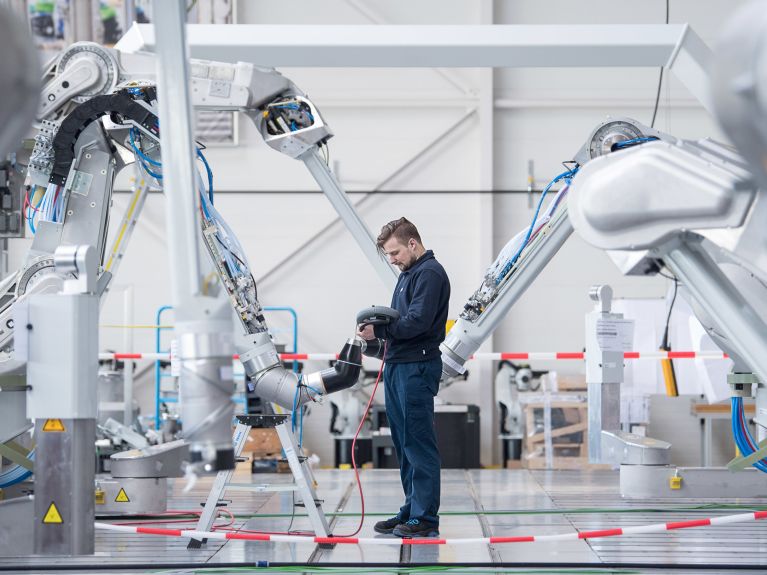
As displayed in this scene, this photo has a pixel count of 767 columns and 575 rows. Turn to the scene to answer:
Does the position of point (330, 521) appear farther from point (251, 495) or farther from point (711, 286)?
point (711, 286)

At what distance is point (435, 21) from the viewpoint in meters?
11.8

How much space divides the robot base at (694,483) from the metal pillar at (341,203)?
9.30 ft

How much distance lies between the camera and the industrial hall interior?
288 cm

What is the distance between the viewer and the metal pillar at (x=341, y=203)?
5.04m

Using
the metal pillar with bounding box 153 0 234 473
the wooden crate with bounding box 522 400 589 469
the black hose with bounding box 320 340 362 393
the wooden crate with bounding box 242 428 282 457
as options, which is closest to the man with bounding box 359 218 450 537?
the black hose with bounding box 320 340 362 393

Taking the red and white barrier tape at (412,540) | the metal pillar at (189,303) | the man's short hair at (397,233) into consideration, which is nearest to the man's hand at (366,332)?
the man's short hair at (397,233)

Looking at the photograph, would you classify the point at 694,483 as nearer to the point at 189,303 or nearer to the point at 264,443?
the point at 264,443

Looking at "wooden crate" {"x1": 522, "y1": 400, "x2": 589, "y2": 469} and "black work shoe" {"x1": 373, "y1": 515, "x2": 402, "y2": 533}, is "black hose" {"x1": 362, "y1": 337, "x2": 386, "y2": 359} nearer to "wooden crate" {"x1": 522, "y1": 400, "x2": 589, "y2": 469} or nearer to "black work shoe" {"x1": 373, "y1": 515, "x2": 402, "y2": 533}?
"black work shoe" {"x1": 373, "y1": 515, "x2": 402, "y2": 533}

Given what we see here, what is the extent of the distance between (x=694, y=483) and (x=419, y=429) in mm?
2697

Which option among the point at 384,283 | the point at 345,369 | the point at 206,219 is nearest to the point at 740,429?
the point at 384,283

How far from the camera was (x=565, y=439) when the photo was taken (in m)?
10.1

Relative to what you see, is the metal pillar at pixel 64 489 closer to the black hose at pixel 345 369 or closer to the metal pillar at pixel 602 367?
the black hose at pixel 345 369

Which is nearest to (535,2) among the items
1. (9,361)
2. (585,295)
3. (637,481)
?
(585,295)

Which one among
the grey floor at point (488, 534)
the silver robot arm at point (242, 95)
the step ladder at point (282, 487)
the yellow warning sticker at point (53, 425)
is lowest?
the grey floor at point (488, 534)
